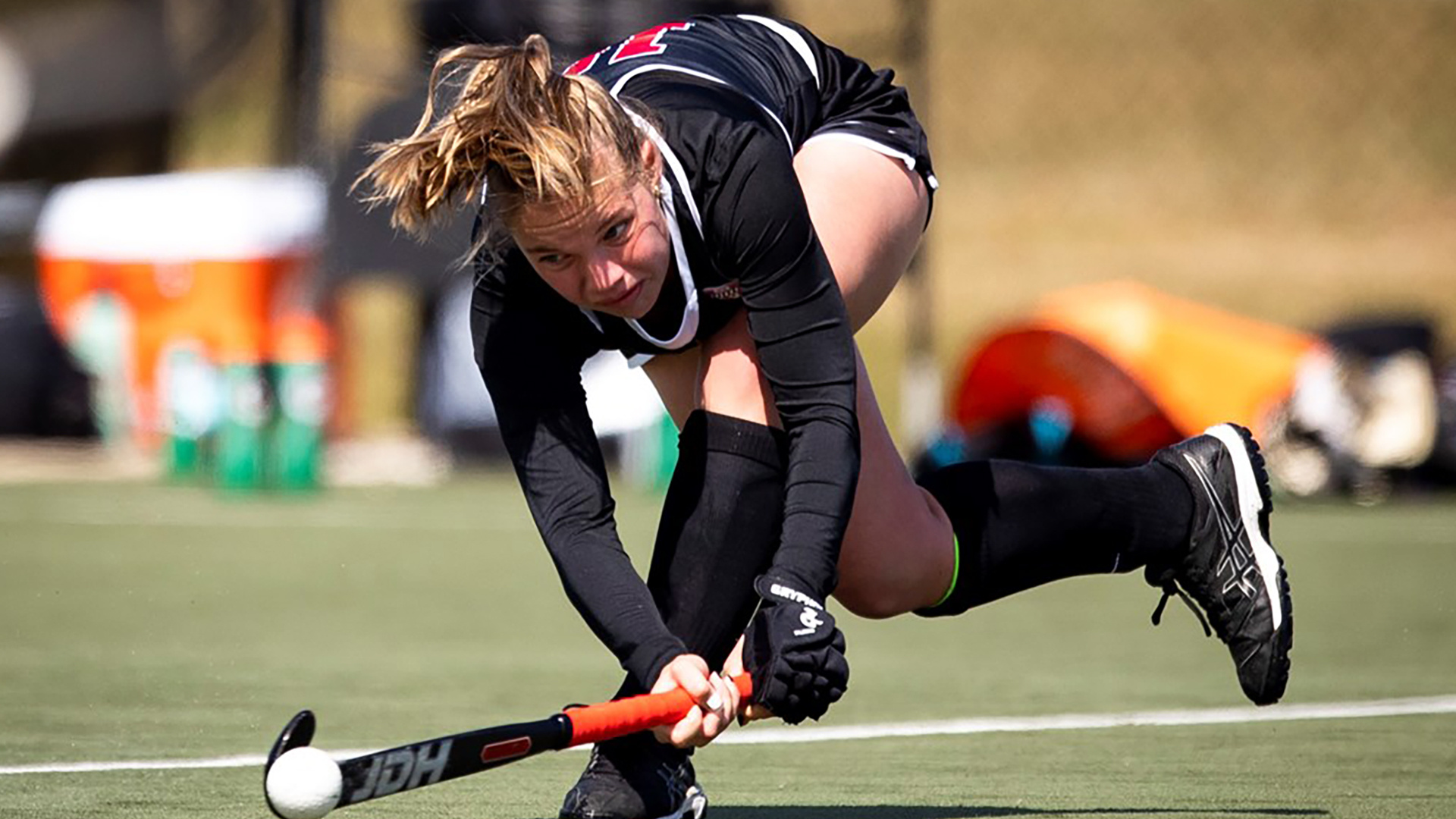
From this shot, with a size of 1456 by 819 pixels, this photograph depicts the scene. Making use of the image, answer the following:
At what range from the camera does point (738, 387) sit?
134 inches

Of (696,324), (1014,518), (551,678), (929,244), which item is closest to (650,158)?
(696,324)

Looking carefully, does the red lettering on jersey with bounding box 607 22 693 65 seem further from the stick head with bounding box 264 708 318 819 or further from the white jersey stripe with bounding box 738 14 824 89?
the stick head with bounding box 264 708 318 819

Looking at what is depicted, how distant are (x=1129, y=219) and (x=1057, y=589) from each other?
40.8ft

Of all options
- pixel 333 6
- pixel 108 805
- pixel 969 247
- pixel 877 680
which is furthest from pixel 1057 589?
pixel 333 6

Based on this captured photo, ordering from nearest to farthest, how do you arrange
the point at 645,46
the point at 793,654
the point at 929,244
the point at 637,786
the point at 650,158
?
1. the point at 793,654
2. the point at 650,158
3. the point at 637,786
4. the point at 645,46
5. the point at 929,244

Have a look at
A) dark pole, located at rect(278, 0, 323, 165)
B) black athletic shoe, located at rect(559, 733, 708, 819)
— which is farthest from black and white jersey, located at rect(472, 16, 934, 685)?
dark pole, located at rect(278, 0, 323, 165)

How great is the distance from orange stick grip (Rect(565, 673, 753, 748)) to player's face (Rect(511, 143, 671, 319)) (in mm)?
562

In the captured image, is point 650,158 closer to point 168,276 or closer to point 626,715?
point 626,715

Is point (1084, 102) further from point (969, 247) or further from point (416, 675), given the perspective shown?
point (416, 675)

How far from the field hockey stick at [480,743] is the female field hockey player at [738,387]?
48mm

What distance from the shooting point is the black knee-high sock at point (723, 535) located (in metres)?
3.36

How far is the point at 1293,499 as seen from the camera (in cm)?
1008

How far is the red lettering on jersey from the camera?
11.5 ft

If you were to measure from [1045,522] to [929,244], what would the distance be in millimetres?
11517
